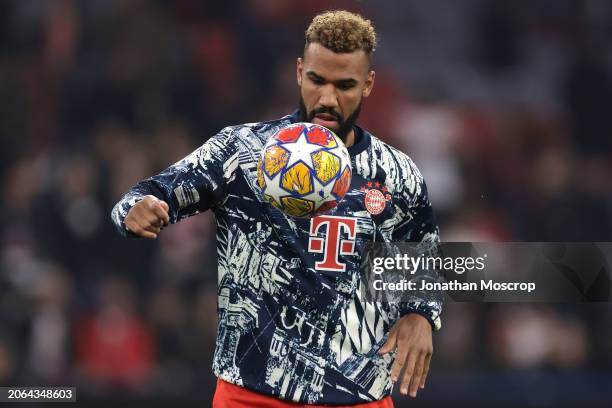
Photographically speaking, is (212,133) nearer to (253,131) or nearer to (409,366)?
(253,131)

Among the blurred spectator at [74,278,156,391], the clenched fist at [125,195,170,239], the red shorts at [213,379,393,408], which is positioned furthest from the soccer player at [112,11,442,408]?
the blurred spectator at [74,278,156,391]

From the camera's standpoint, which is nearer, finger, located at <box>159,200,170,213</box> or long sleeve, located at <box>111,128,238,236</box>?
finger, located at <box>159,200,170,213</box>

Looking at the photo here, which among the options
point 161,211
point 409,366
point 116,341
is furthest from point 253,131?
point 116,341

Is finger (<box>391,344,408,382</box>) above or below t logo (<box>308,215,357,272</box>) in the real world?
below

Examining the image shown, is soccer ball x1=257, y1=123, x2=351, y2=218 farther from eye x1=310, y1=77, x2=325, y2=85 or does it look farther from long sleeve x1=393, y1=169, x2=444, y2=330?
long sleeve x1=393, y1=169, x2=444, y2=330

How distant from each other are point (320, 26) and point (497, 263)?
2.10 meters

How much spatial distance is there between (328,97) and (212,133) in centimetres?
543

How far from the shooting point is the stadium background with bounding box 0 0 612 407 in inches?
312

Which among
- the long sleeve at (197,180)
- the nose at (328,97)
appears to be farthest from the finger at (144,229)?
the nose at (328,97)

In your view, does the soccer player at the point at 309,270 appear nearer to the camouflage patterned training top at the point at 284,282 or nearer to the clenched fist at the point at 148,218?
the camouflage patterned training top at the point at 284,282

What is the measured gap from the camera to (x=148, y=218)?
139 inches

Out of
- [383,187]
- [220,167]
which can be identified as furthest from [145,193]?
[383,187]

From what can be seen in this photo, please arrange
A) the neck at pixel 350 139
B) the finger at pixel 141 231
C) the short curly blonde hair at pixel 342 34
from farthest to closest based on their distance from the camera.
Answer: the neck at pixel 350 139 < the short curly blonde hair at pixel 342 34 < the finger at pixel 141 231

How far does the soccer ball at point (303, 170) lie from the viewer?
361 cm
